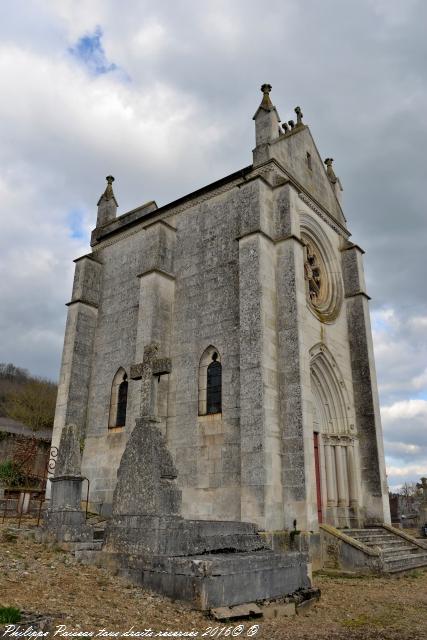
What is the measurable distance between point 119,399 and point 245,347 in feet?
17.5

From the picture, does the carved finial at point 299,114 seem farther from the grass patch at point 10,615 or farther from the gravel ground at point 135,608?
the grass patch at point 10,615

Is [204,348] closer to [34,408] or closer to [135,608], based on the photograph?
[135,608]

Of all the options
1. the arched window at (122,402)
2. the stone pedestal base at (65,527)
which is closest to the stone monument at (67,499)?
the stone pedestal base at (65,527)

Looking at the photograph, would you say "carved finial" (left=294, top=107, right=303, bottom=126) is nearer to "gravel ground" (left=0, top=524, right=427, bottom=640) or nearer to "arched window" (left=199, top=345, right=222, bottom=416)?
"arched window" (left=199, top=345, right=222, bottom=416)

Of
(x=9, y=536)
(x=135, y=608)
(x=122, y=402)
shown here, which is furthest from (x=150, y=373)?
(x=122, y=402)

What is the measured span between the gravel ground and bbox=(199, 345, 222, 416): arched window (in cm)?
544

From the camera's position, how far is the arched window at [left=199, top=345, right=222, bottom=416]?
1288 cm

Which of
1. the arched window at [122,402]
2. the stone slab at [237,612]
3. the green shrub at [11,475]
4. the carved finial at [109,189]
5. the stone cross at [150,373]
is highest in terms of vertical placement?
the carved finial at [109,189]

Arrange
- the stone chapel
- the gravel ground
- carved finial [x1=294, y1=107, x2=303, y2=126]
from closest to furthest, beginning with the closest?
1. the gravel ground
2. the stone chapel
3. carved finial [x1=294, y1=107, x2=303, y2=126]

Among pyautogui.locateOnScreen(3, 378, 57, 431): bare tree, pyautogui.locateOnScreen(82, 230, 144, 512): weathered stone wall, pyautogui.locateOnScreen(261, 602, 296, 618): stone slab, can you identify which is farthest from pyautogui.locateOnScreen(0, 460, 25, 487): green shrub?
pyautogui.locateOnScreen(3, 378, 57, 431): bare tree

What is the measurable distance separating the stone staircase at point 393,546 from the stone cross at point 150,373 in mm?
6491

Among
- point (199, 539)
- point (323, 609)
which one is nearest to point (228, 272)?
point (199, 539)

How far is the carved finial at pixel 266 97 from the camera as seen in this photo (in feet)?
49.6

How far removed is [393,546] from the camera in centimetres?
1285
